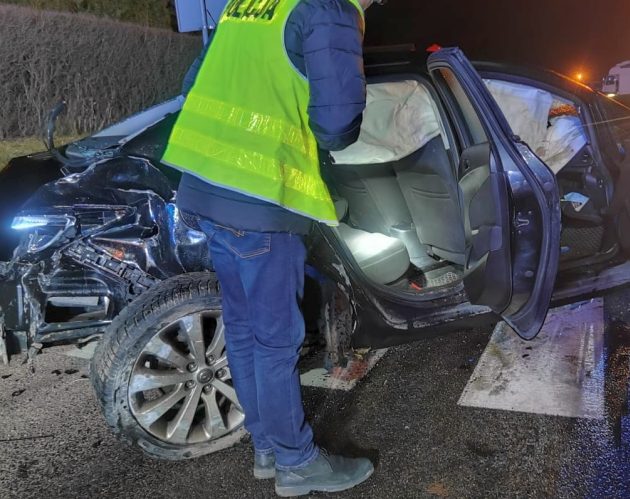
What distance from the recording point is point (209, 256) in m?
2.69

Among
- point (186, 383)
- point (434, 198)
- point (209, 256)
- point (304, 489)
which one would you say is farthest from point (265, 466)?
point (434, 198)

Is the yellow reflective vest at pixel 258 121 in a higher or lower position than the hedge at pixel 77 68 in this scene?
higher

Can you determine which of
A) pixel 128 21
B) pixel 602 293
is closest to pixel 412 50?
pixel 602 293

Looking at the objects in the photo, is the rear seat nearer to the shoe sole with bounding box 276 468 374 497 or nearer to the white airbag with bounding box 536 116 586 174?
the white airbag with bounding box 536 116 586 174

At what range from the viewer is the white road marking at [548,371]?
2.88 m

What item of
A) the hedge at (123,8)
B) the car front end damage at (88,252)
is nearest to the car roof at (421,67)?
the car front end damage at (88,252)

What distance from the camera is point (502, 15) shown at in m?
20.2

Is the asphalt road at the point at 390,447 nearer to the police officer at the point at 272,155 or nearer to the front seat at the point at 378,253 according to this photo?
the police officer at the point at 272,155

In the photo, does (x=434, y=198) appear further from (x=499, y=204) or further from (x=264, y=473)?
(x=264, y=473)

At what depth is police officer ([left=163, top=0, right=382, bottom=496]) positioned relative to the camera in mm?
1806

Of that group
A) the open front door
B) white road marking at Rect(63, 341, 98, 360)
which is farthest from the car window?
white road marking at Rect(63, 341, 98, 360)

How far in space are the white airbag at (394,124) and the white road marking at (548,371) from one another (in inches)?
48.8

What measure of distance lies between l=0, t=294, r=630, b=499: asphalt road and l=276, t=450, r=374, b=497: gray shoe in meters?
0.08

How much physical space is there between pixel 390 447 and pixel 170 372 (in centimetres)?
98
